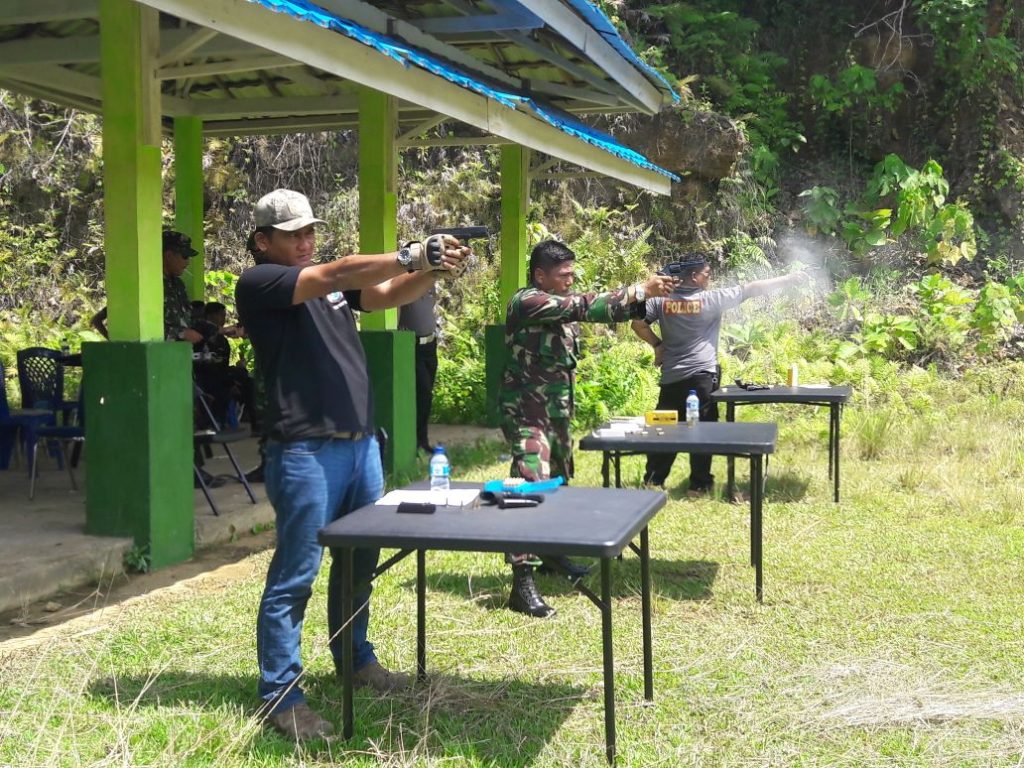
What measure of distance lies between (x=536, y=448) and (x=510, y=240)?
23.4 ft

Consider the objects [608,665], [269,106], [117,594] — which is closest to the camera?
[608,665]

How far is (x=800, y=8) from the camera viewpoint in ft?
71.5

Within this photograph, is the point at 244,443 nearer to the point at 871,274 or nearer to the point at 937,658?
the point at 937,658

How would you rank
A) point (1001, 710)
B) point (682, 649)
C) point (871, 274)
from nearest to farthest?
point (1001, 710) → point (682, 649) → point (871, 274)

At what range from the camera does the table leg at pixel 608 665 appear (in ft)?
12.8

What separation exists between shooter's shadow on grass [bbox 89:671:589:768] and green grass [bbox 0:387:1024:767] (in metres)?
0.01

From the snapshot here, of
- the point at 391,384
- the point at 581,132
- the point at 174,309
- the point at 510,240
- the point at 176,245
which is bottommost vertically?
the point at 391,384

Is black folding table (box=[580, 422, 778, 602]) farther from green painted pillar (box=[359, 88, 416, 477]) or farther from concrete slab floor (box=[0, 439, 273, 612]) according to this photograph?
green painted pillar (box=[359, 88, 416, 477])

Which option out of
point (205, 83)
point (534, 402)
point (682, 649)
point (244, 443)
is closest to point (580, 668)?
point (682, 649)

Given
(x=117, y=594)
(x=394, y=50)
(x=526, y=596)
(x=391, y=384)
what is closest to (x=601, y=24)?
(x=391, y=384)

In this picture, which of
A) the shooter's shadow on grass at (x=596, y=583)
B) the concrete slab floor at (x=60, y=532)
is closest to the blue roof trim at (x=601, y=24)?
the concrete slab floor at (x=60, y=532)

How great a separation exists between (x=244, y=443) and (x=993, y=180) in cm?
1432

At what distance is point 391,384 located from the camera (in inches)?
366

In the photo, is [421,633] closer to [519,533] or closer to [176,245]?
[519,533]
